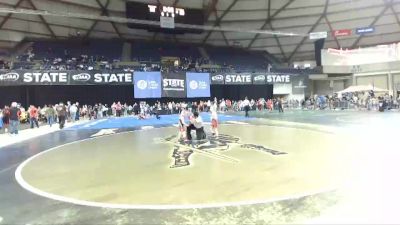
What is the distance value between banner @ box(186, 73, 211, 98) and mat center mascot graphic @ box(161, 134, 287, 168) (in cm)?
2218

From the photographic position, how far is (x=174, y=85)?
35562 mm

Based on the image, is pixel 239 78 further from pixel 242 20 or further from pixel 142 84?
pixel 142 84

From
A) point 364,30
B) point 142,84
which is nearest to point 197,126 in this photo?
point 142,84

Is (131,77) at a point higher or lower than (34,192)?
higher

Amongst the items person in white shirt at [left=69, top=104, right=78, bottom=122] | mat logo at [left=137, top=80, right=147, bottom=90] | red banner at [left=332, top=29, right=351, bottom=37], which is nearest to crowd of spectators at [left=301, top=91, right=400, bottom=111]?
red banner at [left=332, top=29, right=351, bottom=37]

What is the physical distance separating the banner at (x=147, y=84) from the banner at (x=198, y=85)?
3.22m

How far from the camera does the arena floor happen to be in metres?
5.02

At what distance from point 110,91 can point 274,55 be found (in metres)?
24.7

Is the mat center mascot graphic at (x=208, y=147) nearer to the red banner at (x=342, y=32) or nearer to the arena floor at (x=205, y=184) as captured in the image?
the arena floor at (x=205, y=184)

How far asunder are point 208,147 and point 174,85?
24325mm

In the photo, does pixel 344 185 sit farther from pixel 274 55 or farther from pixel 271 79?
pixel 274 55

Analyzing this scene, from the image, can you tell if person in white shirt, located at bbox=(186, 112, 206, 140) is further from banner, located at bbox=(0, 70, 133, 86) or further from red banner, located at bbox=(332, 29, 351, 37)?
red banner, located at bbox=(332, 29, 351, 37)

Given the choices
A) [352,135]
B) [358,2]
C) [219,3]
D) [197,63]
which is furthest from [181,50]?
[352,135]

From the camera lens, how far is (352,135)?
540 inches
